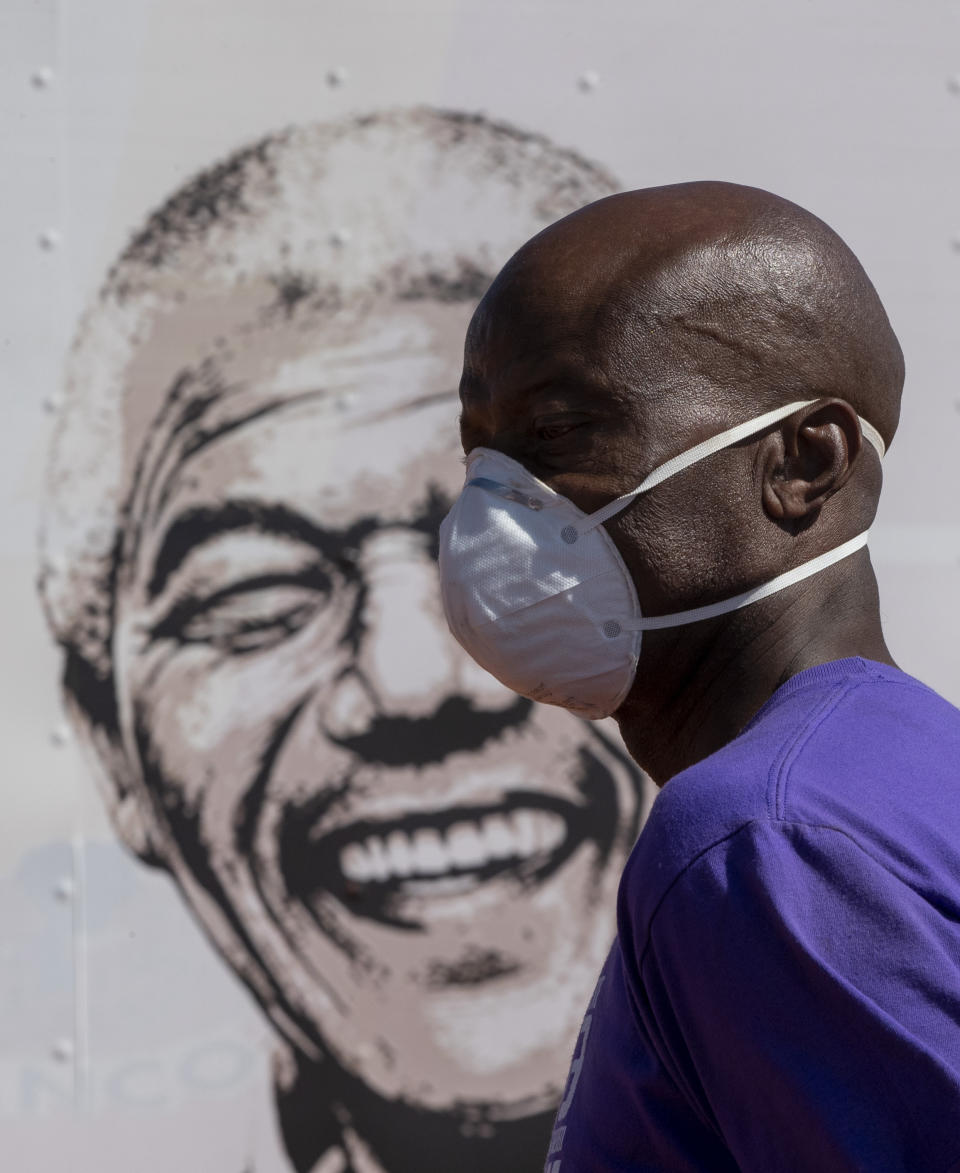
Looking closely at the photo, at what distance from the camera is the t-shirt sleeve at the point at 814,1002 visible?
30.1 inches

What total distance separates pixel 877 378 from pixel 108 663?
1.35 m

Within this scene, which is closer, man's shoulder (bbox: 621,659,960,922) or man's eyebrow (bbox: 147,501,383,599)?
man's shoulder (bbox: 621,659,960,922)

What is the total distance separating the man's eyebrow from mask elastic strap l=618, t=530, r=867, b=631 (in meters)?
1.04

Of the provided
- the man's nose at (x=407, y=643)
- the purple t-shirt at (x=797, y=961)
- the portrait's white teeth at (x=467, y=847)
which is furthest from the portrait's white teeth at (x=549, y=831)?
the purple t-shirt at (x=797, y=961)

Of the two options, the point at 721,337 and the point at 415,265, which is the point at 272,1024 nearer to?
the point at 415,265

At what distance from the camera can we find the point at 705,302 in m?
1.18

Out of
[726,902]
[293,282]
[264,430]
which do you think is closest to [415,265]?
[293,282]

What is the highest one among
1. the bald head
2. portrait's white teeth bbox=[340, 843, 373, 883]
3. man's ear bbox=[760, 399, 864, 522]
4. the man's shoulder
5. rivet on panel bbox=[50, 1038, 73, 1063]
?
the bald head

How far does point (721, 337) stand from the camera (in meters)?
1.18

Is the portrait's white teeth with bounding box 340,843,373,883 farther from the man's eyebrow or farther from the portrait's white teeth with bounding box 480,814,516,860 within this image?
the man's eyebrow

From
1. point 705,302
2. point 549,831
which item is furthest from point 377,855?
point 705,302

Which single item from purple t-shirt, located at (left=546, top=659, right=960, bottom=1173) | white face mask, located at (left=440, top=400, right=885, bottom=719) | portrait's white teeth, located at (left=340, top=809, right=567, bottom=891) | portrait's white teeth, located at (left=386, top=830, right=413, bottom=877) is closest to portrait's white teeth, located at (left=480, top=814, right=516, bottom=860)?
portrait's white teeth, located at (left=340, top=809, right=567, bottom=891)

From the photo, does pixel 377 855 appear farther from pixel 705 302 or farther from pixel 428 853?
pixel 705 302

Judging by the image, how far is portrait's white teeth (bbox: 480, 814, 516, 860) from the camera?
7.08 feet
